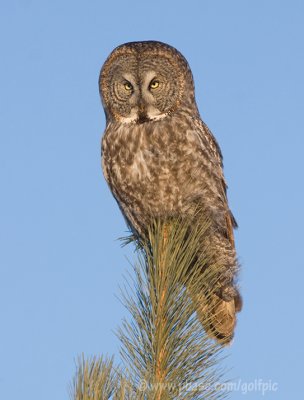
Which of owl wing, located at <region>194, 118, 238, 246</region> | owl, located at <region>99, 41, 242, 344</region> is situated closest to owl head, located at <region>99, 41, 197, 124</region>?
owl, located at <region>99, 41, 242, 344</region>

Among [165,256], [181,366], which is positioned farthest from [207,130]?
[181,366]

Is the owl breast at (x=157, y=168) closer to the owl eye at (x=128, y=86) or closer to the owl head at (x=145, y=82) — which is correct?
the owl head at (x=145, y=82)

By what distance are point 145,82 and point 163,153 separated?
2.83 feet

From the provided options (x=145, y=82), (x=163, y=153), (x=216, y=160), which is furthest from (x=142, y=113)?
(x=216, y=160)

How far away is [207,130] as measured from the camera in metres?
6.29

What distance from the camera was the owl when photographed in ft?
19.2

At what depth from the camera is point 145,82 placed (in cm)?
644

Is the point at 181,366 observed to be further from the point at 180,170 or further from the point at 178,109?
the point at 178,109

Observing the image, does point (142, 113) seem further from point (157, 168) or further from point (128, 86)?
point (157, 168)

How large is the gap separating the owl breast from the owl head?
9.8 inches

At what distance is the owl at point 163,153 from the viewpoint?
231 inches

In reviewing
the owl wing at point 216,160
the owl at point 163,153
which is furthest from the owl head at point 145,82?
the owl wing at point 216,160

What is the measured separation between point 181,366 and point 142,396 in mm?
394

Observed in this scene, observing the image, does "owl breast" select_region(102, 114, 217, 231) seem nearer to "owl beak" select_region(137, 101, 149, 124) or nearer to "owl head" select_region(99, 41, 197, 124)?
"owl beak" select_region(137, 101, 149, 124)
